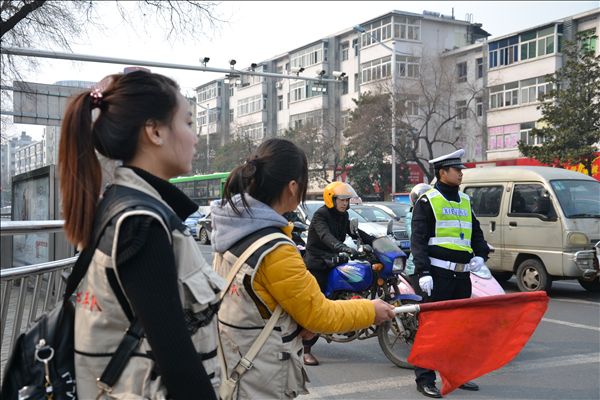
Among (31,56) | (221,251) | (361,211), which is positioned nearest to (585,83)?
(361,211)

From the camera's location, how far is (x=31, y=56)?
41.8 ft

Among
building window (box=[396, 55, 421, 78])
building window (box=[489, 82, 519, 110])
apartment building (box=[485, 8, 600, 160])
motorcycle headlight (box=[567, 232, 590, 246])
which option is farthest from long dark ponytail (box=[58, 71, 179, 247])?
building window (box=[396, 55, 421, 78])

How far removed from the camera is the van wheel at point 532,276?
1009cm

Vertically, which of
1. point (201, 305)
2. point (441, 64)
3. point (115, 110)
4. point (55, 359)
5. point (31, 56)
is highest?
point (441, 64)

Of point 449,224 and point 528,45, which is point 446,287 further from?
point 528,45

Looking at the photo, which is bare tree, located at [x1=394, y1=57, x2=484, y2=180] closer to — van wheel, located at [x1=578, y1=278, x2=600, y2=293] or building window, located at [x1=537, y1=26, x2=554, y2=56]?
building window, located at [x1=537, y1=26, x2=554, y2=56]

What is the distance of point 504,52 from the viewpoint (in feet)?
132

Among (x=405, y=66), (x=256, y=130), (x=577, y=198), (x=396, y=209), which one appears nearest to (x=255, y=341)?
(x=577, y=198)

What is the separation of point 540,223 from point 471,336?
7709 mm

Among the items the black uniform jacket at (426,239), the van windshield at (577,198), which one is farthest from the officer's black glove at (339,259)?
the van windshield at (577,198)

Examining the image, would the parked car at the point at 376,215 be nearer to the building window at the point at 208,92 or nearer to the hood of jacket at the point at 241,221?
the hood of jacket at the point at 241,221

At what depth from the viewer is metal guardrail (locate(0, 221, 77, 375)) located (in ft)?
7.01

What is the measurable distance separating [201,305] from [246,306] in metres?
0.80

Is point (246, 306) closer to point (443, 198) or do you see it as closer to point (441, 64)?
point (443, 198)
